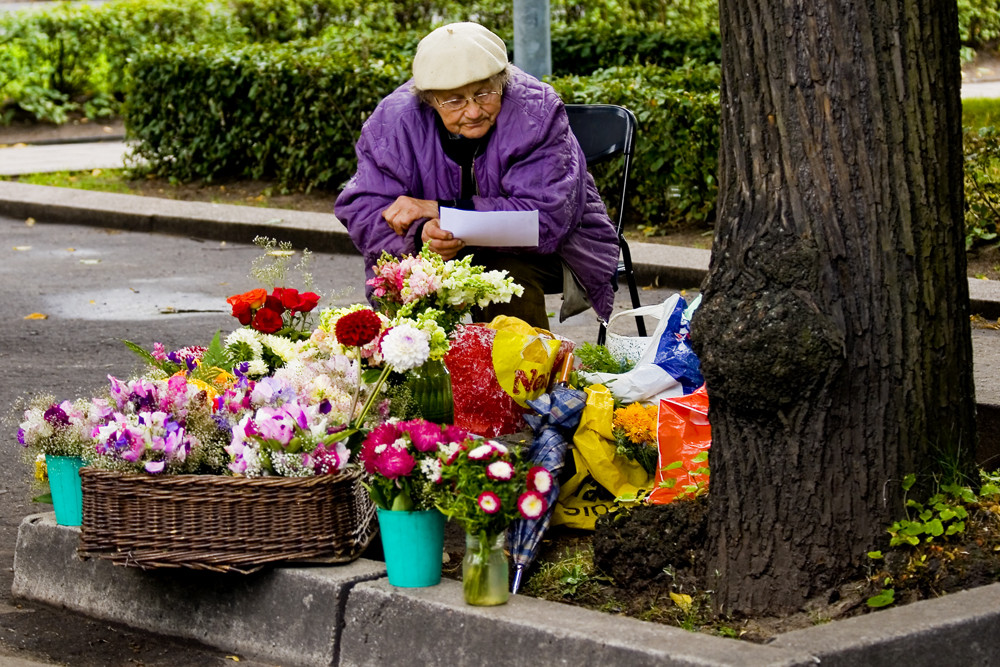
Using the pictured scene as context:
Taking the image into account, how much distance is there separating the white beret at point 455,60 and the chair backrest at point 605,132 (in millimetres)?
1348

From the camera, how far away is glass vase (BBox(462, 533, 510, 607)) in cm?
327

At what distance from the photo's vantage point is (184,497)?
3502mm

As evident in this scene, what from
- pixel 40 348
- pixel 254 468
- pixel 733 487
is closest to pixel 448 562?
pixel 254 468

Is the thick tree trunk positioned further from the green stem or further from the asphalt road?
the asphalt road

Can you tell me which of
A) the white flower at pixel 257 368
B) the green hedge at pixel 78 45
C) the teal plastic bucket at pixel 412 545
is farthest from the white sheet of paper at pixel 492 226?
the green hedge at pixel 78 45

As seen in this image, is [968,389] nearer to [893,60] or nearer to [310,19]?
[893,60]

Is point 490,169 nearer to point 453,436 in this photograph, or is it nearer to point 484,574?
point 453,436

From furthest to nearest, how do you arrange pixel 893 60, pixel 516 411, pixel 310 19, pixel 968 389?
1. pixel 310 19
2. pixel 516 411
3. pixel 968 389
4. pixel 893 60

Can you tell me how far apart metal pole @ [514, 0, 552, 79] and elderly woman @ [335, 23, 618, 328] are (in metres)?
5.04

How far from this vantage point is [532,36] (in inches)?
396

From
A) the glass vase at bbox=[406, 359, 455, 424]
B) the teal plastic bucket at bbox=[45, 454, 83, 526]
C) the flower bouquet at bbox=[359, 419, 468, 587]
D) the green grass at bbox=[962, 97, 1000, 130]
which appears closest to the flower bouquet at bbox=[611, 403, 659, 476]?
the glass vase at bbox=[406, 359, 455, 424]

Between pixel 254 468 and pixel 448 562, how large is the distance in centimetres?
61

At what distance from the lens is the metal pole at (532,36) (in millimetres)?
9969

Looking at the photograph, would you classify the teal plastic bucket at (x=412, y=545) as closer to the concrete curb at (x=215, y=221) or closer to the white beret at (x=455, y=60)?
the white beret at (x=455, y=60)
